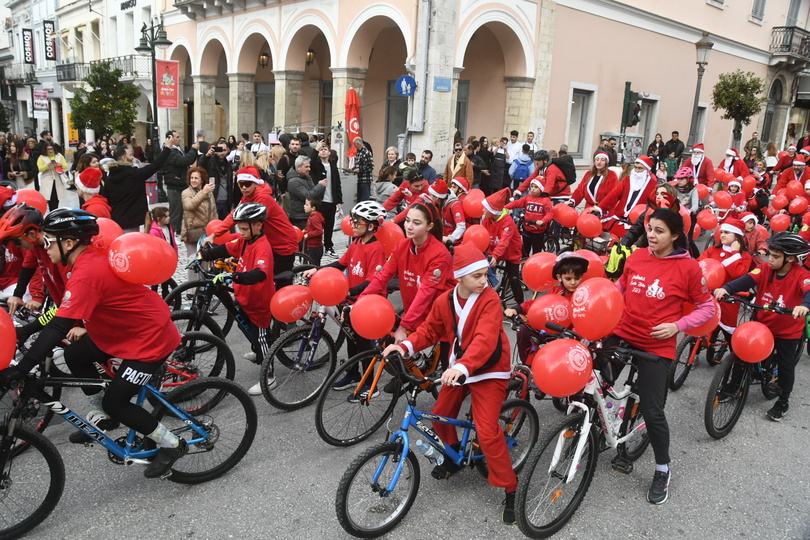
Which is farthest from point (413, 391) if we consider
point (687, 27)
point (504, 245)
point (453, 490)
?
point (687, 27)

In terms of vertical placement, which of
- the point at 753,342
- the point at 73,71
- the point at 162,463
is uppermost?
the point at 73,71

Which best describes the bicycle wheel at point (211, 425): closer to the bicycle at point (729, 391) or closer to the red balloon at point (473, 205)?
the bicycle at point (729, 391)

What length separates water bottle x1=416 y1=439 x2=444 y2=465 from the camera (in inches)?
140

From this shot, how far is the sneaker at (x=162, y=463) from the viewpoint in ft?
12.1

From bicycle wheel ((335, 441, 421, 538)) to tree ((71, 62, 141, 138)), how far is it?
73.7 feet

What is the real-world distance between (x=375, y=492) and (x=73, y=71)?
39.5m

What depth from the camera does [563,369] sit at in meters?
3.39

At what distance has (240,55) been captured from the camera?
71.5 ft

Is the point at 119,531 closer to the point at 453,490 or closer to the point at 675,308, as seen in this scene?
the point at 453,490

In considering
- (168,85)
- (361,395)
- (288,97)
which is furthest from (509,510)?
(288,97)

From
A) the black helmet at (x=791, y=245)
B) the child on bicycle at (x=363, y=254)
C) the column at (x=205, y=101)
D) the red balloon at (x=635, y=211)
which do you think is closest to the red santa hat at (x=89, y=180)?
the child on bicycle at (x=363, y=254)

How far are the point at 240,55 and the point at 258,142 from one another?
7.73 metres

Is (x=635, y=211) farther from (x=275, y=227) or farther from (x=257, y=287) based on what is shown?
(x=257, y=287)

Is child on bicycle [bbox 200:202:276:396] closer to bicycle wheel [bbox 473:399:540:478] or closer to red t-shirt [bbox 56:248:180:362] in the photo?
red t-shirt [bbox 56:248:180:362]
